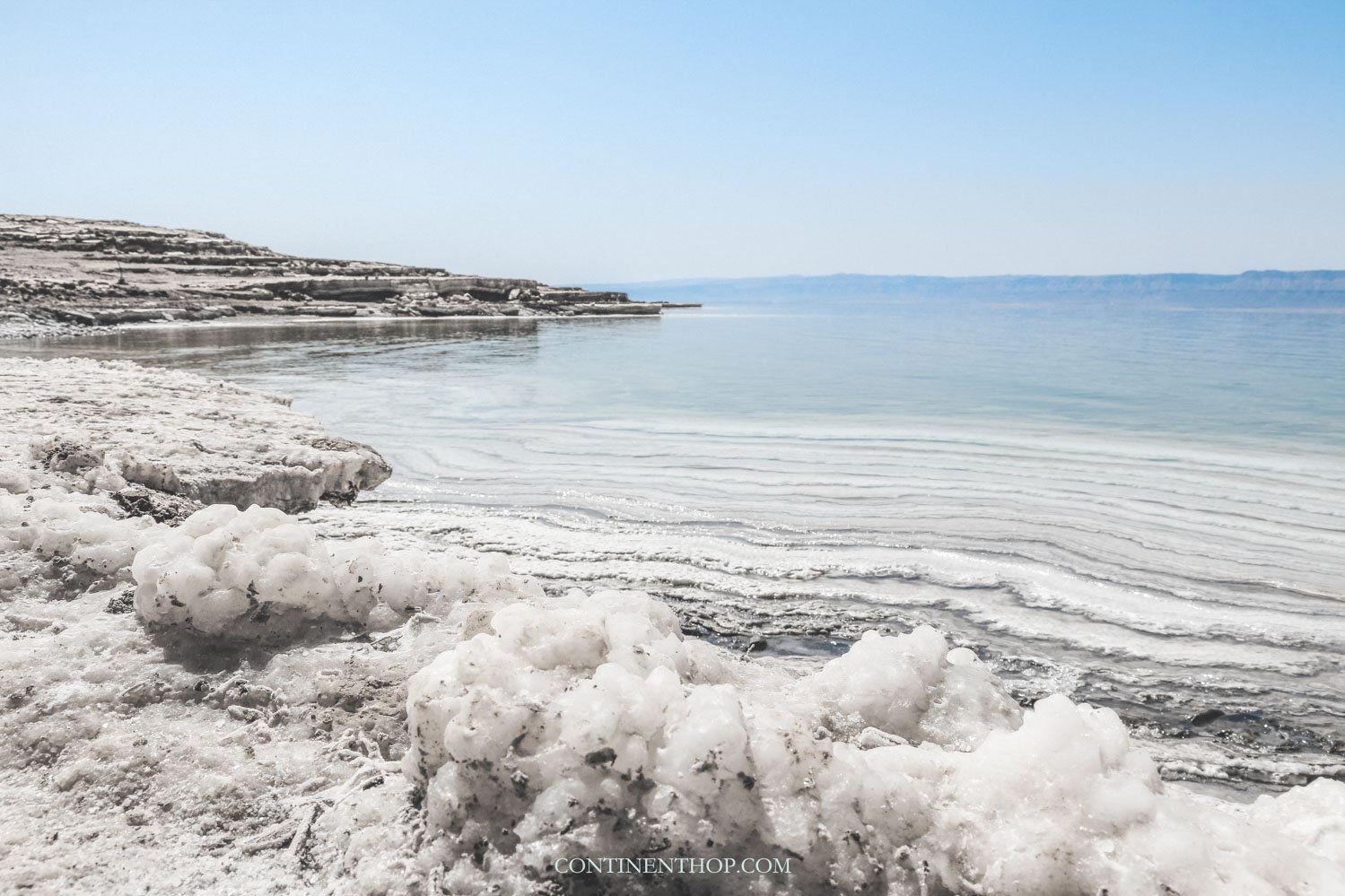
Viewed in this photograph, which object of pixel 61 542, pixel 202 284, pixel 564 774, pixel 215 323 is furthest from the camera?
pixel 202 284

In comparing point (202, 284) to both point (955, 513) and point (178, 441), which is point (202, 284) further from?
point (955, 513)

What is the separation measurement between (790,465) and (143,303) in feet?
81.0

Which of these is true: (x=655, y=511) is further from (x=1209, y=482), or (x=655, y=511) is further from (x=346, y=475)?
(x=1209, y=482)

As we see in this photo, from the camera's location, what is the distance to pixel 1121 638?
9.43 ft

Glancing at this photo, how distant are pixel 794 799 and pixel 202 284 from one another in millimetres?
32057

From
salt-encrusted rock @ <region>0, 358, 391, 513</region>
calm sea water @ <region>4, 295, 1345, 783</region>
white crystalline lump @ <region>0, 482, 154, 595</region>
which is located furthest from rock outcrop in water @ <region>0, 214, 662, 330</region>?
white crystalline lump @ <region>0, 482, 154, 595</region>

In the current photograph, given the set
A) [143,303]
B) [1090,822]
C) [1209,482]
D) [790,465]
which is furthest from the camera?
[143,303]

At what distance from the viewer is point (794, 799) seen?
4.58 feet

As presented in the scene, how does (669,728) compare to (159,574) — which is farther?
(159,574)

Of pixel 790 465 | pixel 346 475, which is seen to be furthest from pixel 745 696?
pixel 790 465

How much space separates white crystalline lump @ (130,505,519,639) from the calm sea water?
100cm

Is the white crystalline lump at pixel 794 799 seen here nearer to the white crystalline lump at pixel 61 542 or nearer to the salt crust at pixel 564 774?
the salt crust at pixel 564 774

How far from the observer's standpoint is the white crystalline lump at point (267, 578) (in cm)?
210

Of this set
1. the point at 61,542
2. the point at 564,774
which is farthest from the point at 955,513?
the point at 61,542
